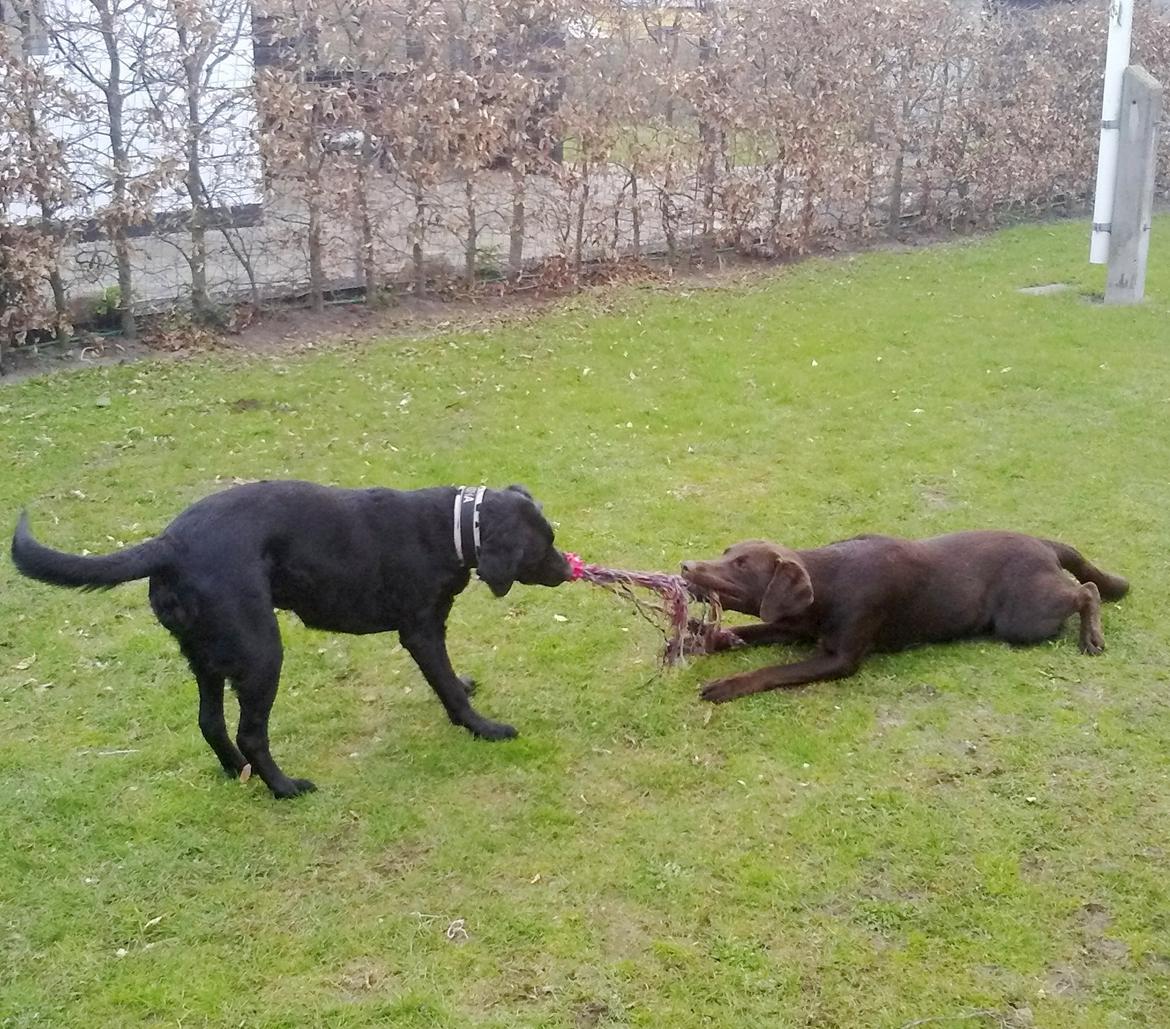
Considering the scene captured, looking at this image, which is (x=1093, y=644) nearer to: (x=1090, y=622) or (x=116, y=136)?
(x=1090, y=622)

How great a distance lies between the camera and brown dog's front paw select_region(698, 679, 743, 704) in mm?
4688

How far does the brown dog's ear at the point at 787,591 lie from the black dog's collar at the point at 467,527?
1.24 meters

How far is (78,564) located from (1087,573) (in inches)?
161

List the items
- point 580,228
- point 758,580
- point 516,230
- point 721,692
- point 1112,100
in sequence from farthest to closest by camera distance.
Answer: point 580,228 → point 516,230 → point 1112,100 → point 758,580 → point 721,692

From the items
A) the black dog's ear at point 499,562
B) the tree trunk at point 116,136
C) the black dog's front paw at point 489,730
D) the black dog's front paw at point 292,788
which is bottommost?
the black dog's front paw at point 292,788

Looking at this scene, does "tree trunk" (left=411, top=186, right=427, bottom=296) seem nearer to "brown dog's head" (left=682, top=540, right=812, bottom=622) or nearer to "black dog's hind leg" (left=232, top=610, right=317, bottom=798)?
"brown dog's head" (left=682, top=540, right=812, bottom=622)

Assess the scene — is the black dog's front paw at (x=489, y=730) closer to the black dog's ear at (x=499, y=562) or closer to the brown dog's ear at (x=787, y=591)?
the black dog's ear at (x=499, y=562)

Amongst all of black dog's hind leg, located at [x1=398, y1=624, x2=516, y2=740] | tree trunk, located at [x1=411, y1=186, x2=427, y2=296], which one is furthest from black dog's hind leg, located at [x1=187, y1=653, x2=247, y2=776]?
tree trunk, located at [x1=411, y1=186, x2=427, y2=296]

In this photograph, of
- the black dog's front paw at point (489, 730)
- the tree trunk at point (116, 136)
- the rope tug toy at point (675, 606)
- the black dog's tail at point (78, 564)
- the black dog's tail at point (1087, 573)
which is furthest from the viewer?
the tree trunk at point (116, 136)

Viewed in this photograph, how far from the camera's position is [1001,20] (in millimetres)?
14062

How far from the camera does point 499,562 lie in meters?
4.16

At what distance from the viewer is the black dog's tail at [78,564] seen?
3.60 metres

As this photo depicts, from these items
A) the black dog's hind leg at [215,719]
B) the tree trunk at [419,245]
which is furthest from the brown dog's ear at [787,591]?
the tree trunk at [419,245]

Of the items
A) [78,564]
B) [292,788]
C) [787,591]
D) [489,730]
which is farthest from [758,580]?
[78,564]
